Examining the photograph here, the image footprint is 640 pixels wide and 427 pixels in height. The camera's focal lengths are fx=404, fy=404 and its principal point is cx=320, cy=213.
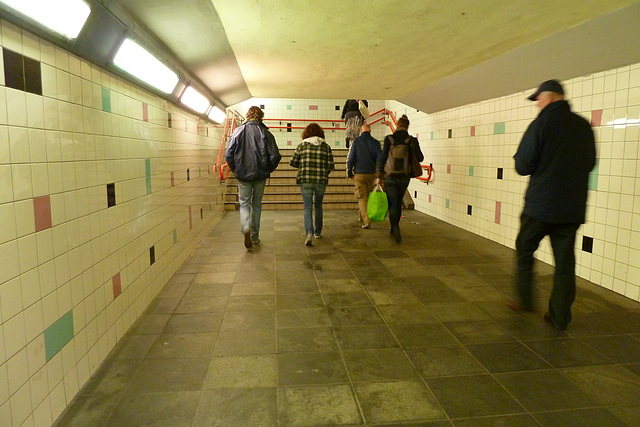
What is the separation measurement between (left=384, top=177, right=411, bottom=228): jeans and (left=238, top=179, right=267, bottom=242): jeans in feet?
5.62

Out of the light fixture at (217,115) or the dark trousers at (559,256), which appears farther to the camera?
the light fixture at (217,115)

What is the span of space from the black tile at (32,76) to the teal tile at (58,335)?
42.7 inches

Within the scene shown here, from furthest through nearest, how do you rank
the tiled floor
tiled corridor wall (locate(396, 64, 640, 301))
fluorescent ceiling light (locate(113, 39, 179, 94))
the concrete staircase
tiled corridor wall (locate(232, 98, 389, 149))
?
tiled corridor wall (locate(232, 98, 389, 149)) < the concrete staircase < tiled corridor wall (locate(396, 64, 640, 301)) < fluorescent ceiling light (locate(113, 39, 179, 94)) < the tiled floor

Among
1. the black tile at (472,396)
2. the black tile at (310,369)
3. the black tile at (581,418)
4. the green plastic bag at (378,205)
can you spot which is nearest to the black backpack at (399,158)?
the green plastic bag at (378,205)

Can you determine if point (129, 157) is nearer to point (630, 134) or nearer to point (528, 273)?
A: point (528, 273)

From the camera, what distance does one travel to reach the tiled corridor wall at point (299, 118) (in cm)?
1196

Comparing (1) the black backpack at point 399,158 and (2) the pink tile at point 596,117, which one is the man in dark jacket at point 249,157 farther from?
(2) the pink tile at point 596,117

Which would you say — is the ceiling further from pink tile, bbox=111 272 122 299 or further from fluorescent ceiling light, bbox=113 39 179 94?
pink tile, bbox=111 272 122 299

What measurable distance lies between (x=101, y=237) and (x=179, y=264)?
2033 mm

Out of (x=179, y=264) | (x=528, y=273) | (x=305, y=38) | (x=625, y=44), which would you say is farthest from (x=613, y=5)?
(x=179, y=264)

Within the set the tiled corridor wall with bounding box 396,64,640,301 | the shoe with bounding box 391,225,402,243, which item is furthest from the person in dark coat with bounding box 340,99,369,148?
the shoe with bounding box 391,225,402,243

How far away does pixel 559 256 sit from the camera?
9.48 feet

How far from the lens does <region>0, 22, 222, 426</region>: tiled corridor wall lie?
5.36ft

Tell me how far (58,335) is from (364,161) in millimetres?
5092
